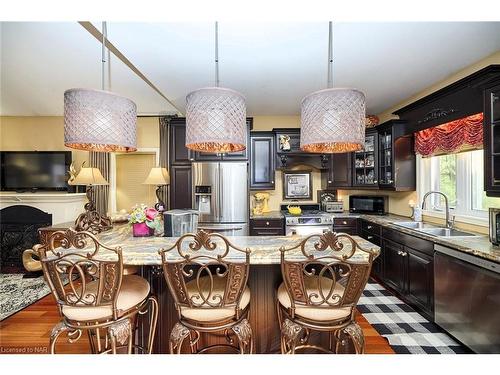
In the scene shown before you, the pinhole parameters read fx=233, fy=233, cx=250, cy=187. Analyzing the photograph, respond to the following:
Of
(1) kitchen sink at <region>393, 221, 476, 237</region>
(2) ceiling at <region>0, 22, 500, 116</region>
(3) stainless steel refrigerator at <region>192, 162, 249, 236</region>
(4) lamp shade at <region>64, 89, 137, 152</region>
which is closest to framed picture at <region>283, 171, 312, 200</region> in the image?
(3) stainless steel refrigerator at <region>192, 162, 249, 236</region>

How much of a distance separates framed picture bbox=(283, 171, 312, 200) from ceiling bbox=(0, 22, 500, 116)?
1.48m

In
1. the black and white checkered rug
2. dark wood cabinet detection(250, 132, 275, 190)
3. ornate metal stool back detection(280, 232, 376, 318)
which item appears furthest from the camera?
dark wood cabinet detection(250, 132, 275, 190)

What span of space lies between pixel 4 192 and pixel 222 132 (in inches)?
185

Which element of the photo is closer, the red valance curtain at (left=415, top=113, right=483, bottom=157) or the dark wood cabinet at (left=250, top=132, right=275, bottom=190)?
the red valance curtain at (left=415, top=113, right=483, bottom=157)

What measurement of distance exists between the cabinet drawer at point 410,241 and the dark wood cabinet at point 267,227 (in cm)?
140

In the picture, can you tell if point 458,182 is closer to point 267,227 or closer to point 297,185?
point 297,185

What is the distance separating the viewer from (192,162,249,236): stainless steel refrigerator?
3459 millimetres

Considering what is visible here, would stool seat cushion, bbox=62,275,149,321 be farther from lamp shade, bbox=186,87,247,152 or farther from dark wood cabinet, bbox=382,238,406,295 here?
dark wood cabinet, bbox=382,238,406,295

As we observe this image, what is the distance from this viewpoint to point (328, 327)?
120cm

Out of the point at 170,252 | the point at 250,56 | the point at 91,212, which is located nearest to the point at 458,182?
the point at 250,56

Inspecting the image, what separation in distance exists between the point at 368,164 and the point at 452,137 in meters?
1.26

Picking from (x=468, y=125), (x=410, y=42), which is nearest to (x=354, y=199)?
(x=468, y=125)

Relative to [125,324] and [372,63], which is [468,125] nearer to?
[372,63]

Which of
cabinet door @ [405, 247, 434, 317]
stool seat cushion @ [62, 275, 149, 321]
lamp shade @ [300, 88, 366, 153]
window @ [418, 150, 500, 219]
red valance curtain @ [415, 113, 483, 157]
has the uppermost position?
red valance curtain @ [415, 113, 483, 157]
